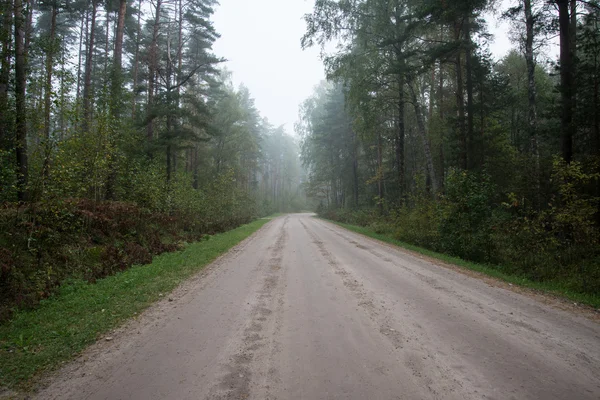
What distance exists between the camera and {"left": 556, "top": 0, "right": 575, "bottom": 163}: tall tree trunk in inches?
340

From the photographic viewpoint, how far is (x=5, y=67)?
7.70m

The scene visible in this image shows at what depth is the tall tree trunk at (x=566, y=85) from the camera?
28.4 feet

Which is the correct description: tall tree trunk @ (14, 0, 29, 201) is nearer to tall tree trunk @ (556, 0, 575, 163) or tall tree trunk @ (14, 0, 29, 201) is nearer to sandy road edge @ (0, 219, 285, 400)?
sandy road edge @ (0, 219, 285, 400)

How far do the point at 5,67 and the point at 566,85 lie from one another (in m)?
16.0

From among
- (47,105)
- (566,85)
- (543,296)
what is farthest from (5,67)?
(566,85)

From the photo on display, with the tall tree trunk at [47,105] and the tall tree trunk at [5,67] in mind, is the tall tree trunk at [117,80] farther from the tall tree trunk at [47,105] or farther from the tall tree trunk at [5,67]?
the tall tree trunk at [5,67]

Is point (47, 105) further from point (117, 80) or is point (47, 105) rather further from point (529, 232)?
point (529, 232)

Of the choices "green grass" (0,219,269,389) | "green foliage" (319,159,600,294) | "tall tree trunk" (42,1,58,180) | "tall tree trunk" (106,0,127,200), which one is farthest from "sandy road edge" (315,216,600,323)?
"tall tree trunk" (106,0,127,200)

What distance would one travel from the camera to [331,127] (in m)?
32.6

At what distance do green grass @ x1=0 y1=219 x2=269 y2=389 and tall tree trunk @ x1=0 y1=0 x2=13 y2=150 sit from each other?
542cm

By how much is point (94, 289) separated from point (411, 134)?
27281 millimetres

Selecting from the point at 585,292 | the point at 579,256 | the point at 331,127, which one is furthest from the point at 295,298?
the point at 331,127

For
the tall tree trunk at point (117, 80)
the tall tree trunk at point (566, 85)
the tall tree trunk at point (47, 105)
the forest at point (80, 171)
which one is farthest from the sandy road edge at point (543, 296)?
the tall tree trunk at point (117, 80)

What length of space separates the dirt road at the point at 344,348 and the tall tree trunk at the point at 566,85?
605 cm
